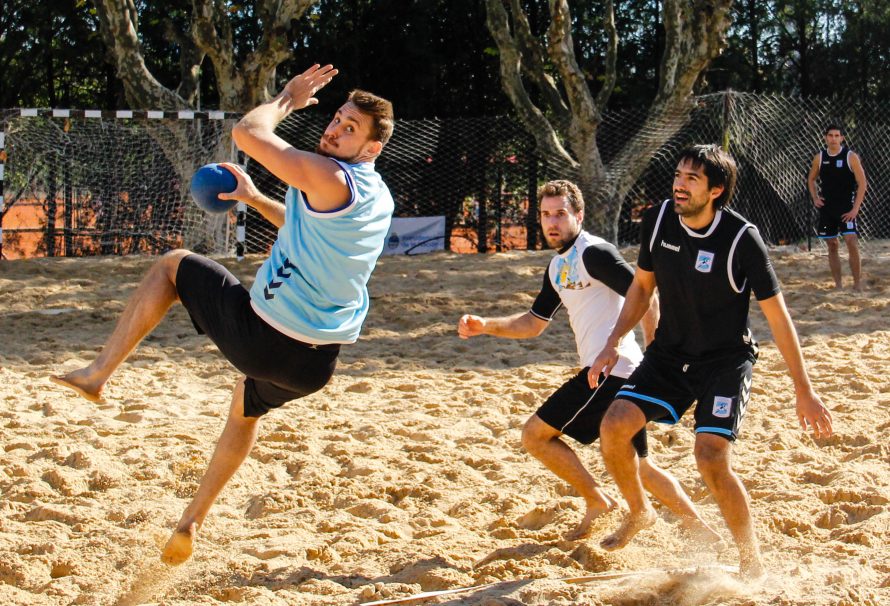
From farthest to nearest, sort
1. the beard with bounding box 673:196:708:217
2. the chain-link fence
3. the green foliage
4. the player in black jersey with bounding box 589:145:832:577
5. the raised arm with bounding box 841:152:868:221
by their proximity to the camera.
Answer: the green foliage < the chain-link fence < the raised arm with bounding box 841:152:868:221 < the beard with bounding box 673:196:708:217 < the player in black jersey with bounding box 589:145:832:577

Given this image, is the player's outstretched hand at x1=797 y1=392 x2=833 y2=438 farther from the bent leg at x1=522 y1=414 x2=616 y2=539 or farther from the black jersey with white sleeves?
the bent leg at x1=522 y1=414 x2=616 y2=539

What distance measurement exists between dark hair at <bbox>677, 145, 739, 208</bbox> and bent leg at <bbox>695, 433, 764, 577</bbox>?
3.02ft

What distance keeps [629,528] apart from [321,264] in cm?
167

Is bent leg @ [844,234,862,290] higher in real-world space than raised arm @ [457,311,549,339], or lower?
lower

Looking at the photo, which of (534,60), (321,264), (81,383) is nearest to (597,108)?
(534,60)

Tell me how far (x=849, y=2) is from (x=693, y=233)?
16815 millimetres

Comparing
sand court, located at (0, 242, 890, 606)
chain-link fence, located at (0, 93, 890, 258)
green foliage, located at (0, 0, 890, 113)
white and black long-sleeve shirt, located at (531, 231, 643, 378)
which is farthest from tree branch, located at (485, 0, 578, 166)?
white and black long-sleeve shirt, located at (531, 231, 643, 378)

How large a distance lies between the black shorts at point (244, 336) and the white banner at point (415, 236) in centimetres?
1056

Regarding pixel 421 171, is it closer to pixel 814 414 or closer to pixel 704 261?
pixel 704 261

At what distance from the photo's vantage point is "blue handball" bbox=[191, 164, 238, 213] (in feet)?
13.0

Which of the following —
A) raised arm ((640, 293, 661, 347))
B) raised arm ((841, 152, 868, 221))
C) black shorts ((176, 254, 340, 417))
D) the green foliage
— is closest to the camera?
black shorts ((176, 254, 340, 417))

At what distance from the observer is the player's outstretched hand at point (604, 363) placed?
13.3ft

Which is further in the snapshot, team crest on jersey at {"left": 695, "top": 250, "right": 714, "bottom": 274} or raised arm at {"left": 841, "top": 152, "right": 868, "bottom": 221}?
raised arm at {"left": 841, "top": 152, "right": 868, "bottom": 221}

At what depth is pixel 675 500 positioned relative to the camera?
4301mm
